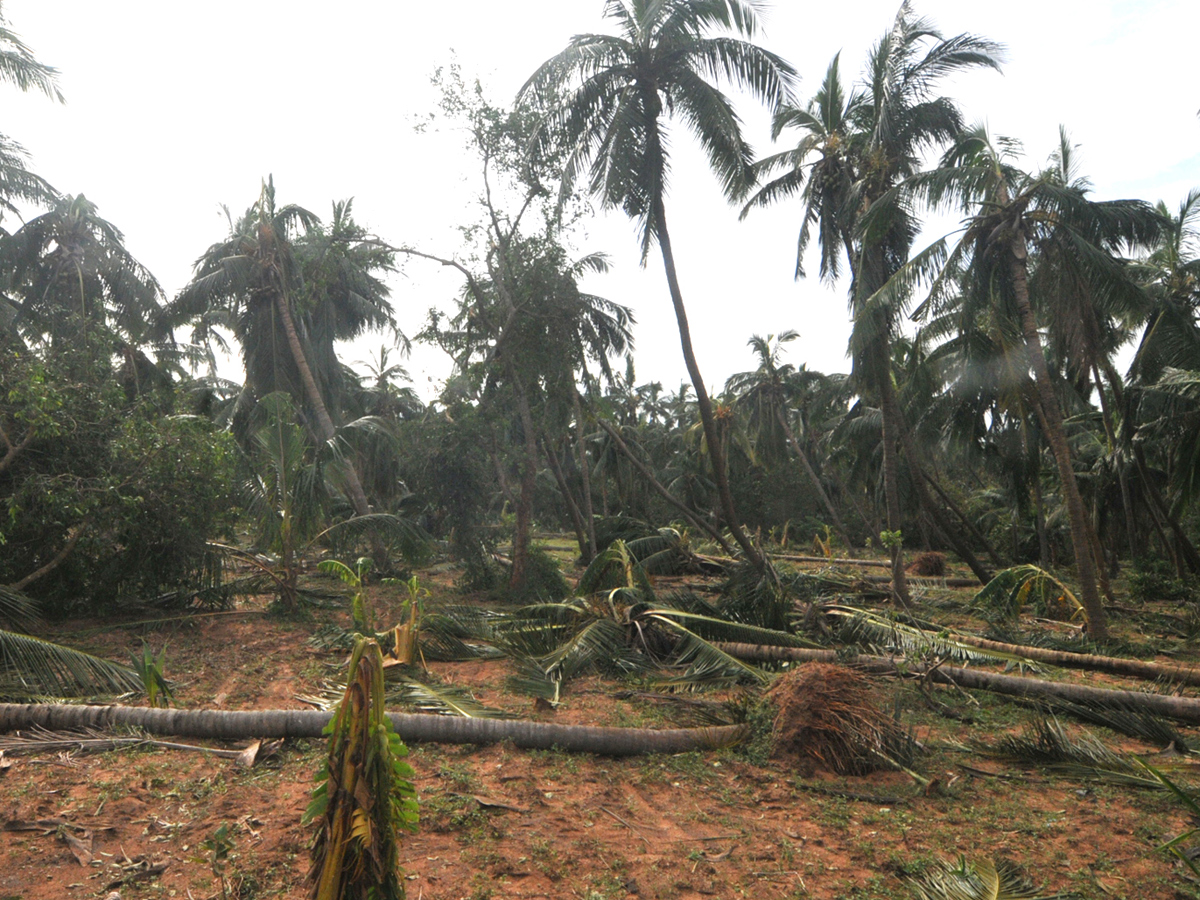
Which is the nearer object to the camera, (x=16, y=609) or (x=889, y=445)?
(x=16, y=609)

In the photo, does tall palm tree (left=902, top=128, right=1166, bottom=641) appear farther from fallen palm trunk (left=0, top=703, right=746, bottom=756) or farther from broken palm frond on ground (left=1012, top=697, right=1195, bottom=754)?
fallen palm trunk (left=0, top=703, right=746, bottom=756)

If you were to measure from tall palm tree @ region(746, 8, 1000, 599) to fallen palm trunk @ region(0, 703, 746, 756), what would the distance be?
26.6 ft

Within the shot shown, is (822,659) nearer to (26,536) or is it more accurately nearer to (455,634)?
(455,634)

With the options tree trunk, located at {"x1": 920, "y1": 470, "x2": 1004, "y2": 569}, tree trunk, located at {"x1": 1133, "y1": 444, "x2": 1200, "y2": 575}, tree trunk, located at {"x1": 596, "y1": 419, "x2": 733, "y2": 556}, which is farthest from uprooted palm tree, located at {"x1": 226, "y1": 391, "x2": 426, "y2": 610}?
tree trunk, located at {"x1": 1133, "y1": 444, "x2": 1200, "y2": 575}

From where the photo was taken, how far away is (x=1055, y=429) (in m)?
11.3

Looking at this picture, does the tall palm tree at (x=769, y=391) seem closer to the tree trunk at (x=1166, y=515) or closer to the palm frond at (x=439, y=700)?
the tree trunk at (x=1166, y=515)

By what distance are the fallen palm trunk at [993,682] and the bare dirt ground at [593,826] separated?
53 cm

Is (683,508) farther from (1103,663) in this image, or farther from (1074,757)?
(1074,757)

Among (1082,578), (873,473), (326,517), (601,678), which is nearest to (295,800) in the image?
(601,678)

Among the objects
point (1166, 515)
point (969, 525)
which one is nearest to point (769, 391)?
point (969, 525)

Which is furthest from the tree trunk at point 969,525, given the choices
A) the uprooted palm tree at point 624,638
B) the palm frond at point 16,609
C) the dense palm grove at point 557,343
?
the palm frond at point 16,609

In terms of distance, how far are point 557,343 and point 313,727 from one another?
10817mm

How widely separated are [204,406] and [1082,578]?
18.4 m

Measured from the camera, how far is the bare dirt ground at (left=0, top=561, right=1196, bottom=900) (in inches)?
166
